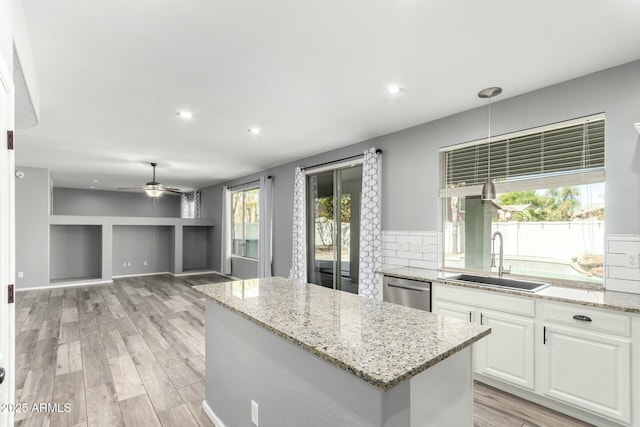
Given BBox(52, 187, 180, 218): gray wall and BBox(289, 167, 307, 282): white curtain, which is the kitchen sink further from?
BBox(52, 187, 180, 218): gray wall

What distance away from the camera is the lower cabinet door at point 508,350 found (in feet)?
8.07

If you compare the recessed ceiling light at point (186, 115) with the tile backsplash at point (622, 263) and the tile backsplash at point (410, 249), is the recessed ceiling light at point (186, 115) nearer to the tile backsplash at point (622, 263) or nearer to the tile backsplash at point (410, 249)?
the tile backsplash at point (410, 249)

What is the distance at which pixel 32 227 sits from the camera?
21.6ft

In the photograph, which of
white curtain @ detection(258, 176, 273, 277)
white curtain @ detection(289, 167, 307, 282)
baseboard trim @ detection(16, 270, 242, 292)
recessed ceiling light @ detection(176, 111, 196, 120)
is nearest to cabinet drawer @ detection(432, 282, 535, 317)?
white curtain @ detection(289, 167, 307, 282)

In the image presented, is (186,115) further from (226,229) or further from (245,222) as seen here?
(226,229)

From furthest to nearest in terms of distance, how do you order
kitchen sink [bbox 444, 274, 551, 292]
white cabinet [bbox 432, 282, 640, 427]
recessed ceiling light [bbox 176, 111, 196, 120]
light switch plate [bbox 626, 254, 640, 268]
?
recessed ceiling light [bbox 176, 111, 196, 120], kitchen sink [bbox 444, 274, 551, 292], light switch plate [bbox 626, 254, 640, 268], white cabinet [bbox 432, 282, 640, 427]

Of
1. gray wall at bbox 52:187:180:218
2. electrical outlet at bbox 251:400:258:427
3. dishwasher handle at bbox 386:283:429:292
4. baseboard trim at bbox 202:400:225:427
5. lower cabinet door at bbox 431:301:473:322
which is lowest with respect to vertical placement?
baseboard trim at bbox 202:400:225:427

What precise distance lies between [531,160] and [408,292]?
5.60 feet

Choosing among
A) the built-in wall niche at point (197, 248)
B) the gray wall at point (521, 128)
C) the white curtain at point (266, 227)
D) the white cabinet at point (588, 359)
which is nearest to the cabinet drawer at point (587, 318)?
the white cabinet at point (588, 359)

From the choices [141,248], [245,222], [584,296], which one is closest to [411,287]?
[584,296]

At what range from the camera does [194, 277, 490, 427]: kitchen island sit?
1.12 metres

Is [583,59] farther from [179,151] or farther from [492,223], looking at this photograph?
[179,151]

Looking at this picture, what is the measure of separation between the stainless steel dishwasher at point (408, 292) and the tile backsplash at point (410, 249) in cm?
55

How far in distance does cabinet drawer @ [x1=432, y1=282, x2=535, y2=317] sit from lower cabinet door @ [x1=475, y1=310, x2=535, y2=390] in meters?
0.05
